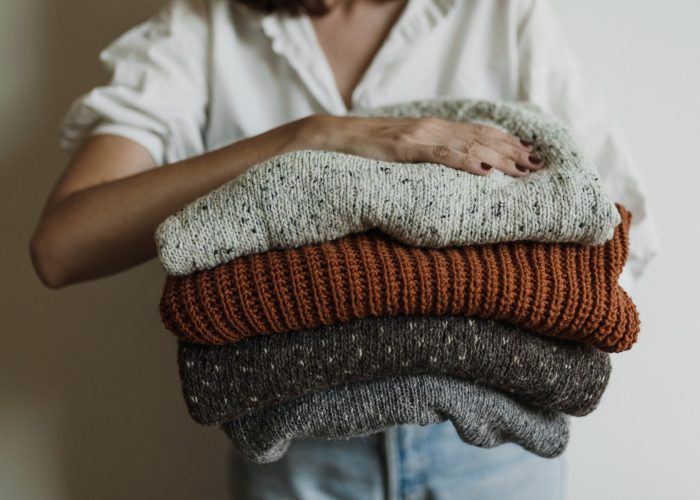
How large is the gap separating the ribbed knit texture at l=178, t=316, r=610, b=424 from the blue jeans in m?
0.15

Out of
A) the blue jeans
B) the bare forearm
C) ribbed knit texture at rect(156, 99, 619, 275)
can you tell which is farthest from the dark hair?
the blue jeans

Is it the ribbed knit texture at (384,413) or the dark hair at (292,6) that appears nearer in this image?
the ribbed knit texture at (384,413)

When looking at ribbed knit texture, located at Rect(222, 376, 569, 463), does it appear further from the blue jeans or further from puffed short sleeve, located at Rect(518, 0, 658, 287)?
puffed short sleeve, located at Rect(518, 0, 658, 287)

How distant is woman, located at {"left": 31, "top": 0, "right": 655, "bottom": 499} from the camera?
1.82 feet

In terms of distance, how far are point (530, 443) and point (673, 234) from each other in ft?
1.42

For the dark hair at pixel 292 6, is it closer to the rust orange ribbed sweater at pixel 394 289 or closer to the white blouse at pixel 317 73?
the white blouse at pixel 317 73

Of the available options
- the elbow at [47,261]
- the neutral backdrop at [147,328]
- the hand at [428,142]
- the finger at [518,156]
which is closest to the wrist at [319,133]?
the hand at [428,142]

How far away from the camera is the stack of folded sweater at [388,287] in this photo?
1.26 feet

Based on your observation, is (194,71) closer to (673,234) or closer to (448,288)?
(448,288)

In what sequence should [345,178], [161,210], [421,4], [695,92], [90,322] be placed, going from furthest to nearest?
[90,322] → [695,92] → [421,4] → [161,210] → [345,178]

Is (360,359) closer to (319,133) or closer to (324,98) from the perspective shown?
(319,133)

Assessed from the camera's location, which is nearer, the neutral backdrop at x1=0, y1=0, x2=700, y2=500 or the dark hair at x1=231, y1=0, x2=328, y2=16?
the dark hair at x1=231, y1=0, x2=328, y2=16

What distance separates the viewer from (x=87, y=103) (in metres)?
0.61

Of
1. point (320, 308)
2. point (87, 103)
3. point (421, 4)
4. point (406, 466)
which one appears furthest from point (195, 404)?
point (421, 4)
